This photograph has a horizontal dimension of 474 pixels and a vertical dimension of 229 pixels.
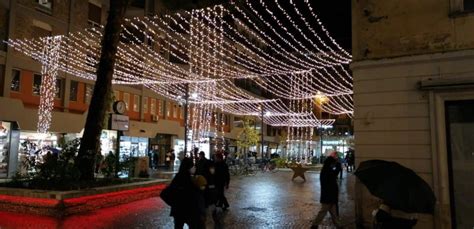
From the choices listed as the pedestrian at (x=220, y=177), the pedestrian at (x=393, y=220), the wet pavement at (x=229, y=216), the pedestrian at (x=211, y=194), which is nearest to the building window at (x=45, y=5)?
the wet pavement at (x=229, y=216)

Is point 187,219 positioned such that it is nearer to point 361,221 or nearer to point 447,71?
point 361,221

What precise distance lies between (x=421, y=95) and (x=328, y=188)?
2.75m

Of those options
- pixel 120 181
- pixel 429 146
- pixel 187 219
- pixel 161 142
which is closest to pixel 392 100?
pixel 429 146

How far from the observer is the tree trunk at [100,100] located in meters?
15.0

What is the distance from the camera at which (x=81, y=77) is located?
3014 cm

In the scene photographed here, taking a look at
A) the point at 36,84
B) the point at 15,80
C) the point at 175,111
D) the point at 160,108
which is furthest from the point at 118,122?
the point at 175,111

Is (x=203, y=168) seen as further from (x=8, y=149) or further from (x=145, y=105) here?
(x=145, y=105)

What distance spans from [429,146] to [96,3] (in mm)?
27875

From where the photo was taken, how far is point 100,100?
1549 cm

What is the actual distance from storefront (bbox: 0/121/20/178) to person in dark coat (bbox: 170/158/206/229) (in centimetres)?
2073

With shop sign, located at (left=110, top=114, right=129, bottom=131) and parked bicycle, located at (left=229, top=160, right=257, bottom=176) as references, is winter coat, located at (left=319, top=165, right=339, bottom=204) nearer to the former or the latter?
shop sign, located at (left=110, top=114, right=129, bottom=131)

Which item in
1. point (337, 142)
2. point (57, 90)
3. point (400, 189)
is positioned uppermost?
point (57, 90)

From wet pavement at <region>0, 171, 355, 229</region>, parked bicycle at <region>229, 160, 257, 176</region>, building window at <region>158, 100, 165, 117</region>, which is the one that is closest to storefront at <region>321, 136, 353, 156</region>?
building window at <region>158, 100, 165, 117</region>

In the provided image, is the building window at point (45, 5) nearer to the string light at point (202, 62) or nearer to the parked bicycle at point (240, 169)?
the string light at point (202, 62)
